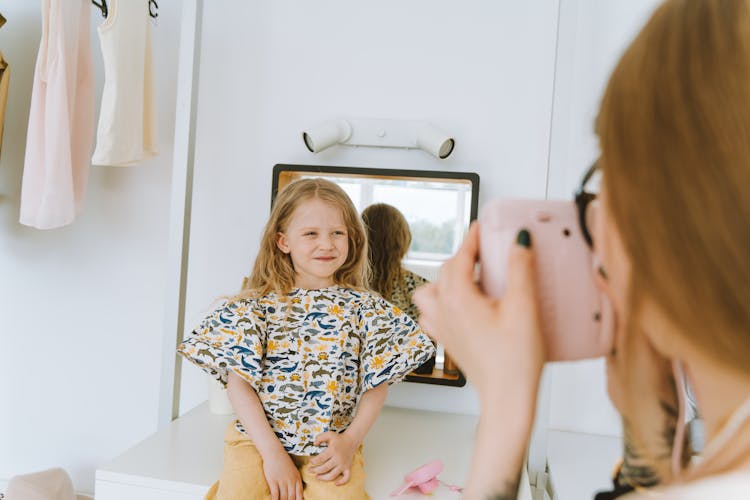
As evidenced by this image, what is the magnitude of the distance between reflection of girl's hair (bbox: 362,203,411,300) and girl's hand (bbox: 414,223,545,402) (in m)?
1.11

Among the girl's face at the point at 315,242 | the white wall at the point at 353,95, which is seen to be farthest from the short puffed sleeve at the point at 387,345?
the white wall at the point at 353,95

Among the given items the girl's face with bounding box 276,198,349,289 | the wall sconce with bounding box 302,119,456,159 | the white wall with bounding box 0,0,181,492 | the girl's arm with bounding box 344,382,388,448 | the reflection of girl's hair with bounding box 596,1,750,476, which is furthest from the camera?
the white wall with bounding box 0,0,181,492

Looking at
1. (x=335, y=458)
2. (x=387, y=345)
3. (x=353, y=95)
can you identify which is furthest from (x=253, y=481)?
(x=353, y=95)

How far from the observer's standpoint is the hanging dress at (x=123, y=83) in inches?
55.9

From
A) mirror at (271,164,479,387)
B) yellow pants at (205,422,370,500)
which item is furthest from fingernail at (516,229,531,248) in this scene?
mirror at (271,164,479,387)

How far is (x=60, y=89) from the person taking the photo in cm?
143

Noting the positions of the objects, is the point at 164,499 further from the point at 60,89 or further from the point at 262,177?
the point at 60,89

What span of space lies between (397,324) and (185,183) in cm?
67

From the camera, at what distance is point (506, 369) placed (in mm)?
377

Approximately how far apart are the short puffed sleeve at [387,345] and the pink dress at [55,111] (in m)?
0.77

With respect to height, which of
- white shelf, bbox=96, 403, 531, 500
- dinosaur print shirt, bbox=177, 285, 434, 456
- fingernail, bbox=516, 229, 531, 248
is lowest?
white shelf, bbox=96, 403, 531, 500

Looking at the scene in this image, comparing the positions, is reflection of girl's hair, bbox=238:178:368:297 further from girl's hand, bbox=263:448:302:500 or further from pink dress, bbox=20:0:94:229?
pink dress, bbox=20:0:94:229

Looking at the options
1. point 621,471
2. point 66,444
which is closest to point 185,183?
point 66,444

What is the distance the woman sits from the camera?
302 mm
